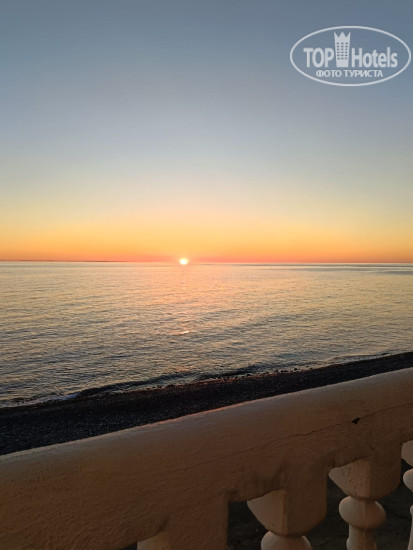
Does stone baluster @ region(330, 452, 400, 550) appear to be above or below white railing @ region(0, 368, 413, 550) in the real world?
below

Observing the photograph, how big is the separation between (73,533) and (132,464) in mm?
190

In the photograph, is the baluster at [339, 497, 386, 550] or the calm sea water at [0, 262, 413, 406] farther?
the calm sea water at [0, 262, 413, 406]

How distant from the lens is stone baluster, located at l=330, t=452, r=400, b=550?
4.65ft

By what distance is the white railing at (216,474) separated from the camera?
880 millimetres

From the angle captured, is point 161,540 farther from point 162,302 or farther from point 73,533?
point 162,302

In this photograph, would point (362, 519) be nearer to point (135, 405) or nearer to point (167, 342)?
point (135, 405)

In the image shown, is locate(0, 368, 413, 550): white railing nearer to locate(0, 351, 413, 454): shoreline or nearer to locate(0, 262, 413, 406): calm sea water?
locate(0, 351, 413, 454): shoreline

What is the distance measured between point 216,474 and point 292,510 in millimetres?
356

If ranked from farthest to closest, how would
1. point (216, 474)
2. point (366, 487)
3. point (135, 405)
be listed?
point (135, 405) → point (366, 487) → point (216, 474)

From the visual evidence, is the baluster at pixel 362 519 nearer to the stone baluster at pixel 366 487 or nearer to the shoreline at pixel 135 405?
the stone baluster at pixel 366 487

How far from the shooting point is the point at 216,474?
1.08 metres

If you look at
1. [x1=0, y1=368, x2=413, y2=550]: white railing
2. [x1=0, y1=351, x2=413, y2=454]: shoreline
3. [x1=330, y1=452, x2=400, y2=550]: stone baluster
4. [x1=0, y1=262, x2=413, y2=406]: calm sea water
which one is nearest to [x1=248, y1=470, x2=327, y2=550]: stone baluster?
[x1=0, y1=368, x2=413, y2=550]: white railing

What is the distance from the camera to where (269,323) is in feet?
158

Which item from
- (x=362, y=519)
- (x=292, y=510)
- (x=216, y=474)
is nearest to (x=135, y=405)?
(x=362, y=519)
